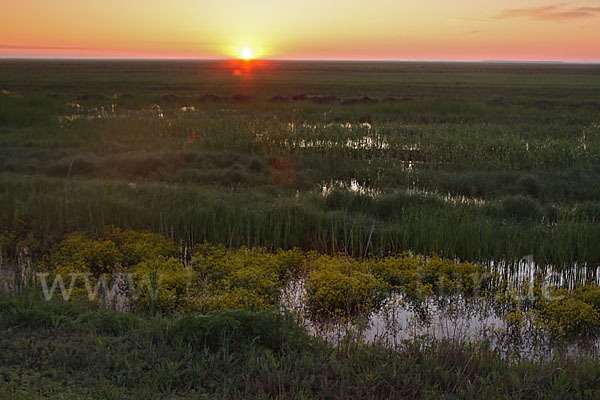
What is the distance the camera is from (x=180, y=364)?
3643 millimetres


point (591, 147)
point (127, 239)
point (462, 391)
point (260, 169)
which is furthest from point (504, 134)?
point (462, 391)

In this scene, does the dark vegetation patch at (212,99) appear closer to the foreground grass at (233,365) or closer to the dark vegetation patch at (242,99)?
the dark vegetation patch at (242,99)

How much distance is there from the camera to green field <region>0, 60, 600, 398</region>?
3.63 meters

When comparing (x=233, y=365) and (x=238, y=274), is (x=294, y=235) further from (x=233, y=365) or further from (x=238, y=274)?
(x=233, y=365)

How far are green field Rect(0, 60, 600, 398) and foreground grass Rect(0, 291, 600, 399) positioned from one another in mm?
17

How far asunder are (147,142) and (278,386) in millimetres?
12608

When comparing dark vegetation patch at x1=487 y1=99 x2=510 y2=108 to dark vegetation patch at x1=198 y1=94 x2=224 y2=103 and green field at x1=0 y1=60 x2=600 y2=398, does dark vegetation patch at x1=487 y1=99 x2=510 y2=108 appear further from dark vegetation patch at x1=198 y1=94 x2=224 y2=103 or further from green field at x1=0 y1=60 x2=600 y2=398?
dark vegetation patch at x1=198 y1=94 x2=224 y2=103

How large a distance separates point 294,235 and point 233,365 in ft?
13.2

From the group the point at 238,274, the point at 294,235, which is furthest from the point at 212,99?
the point at 238,274

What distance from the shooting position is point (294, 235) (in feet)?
25.2

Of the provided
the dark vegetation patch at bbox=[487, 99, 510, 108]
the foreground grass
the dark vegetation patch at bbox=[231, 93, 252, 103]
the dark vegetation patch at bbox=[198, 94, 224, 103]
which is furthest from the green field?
the dark vegetation patch at bbox=[198, 94, 224, 103]

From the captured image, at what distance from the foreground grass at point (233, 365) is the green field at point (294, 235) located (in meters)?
0.02

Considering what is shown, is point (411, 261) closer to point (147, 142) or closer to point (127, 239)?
point (127, 239)

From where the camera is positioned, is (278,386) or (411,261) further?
(411,261)
